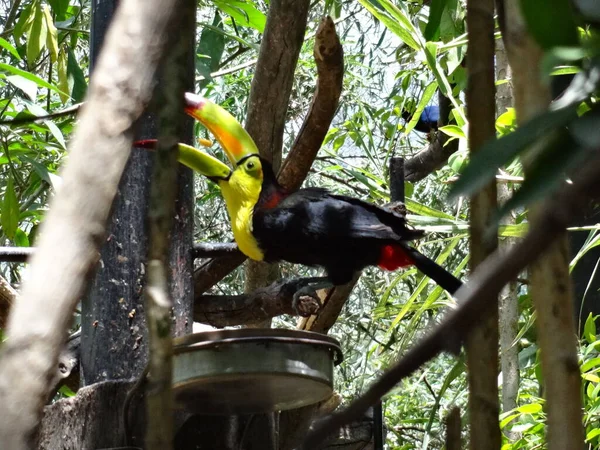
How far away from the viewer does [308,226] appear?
212 cm

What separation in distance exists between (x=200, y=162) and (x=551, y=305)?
1612 millimetres

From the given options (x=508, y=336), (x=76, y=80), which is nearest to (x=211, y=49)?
(x=76, y=80)

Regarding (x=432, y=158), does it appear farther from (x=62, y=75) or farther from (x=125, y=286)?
(x=125, y=286)

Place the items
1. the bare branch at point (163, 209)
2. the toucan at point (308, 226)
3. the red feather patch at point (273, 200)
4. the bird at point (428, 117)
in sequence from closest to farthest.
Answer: the bare branch at point (163, 209), the toucan at point (308, 226), the red feather patch at point (273, 200), the bird at point (428, 117)


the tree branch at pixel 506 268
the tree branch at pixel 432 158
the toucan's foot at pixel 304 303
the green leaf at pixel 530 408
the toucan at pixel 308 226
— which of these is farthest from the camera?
the tree branch at pixel 432 158

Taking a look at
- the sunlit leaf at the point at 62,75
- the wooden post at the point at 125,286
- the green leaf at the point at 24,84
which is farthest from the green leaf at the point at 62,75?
the wooden post at the point at 125,286

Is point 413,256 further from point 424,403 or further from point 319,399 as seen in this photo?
point 424,403

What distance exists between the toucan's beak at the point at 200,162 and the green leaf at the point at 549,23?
4.39 feet

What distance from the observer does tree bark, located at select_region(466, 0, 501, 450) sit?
43 centimetres

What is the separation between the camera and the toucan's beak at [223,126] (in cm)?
183

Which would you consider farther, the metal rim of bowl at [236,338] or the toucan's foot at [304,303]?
the toucan's foot at [304,303]

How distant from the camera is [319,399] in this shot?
1511 millimetres

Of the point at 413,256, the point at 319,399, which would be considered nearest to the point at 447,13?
the point at 413,256

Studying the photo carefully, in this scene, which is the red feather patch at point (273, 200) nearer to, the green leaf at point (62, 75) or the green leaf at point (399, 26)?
the green leaf at point (62, 75)
